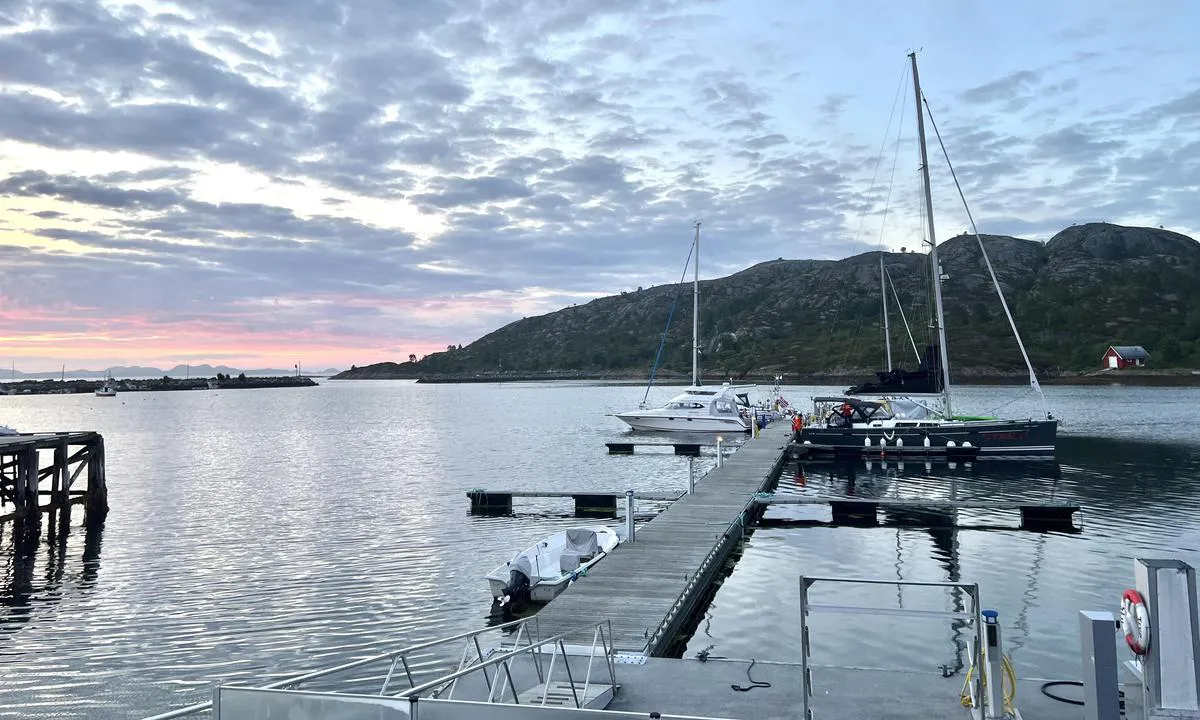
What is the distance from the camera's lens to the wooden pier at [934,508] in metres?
28.6

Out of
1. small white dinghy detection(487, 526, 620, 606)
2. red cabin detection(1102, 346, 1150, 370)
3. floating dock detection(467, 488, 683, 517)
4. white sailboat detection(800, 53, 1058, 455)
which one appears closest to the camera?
small white dinghy detection(487, 526, 620, 606)

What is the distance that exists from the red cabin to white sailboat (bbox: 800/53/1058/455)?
5173 inches

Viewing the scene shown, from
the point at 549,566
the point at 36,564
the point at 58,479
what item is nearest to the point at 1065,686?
the point at 549,566

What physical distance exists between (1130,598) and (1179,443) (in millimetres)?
58427

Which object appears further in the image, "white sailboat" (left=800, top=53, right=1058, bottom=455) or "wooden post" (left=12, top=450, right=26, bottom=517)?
"white sailboat" (left=800, top=53, right=1058, bottom=455)

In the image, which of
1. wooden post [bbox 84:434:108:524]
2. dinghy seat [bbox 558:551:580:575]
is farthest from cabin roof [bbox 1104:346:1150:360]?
wooden post [bbox 84:434:108:524]

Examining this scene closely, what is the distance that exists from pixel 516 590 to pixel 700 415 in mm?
50031

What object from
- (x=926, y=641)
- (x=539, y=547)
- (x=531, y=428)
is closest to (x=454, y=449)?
(x=531, y=428)

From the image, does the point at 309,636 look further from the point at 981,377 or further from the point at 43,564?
the point at 981,377

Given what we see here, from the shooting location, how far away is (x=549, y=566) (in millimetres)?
20266

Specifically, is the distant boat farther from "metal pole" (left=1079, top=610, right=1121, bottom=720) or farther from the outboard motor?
"metal pole" (left=1079, top=610, right=1121, bottom=720)

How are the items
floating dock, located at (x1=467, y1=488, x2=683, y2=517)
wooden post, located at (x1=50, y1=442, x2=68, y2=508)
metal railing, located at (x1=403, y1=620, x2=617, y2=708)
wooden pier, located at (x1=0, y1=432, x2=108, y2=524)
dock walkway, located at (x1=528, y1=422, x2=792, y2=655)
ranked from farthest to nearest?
floating dock, located at (x1=467, y1=488, x2=683, y2=517) < wooden post, located at (x1=50, y1=442, x2=68, y2=508) < wooden pier, located at (x1=0, y1=432, x2=108, y2=524) < dock walkway, located at (x1=528, y1=422, x2=792, y2=655) < metal railing, located at (x1=403, y1=620, x2=617, y2=708)

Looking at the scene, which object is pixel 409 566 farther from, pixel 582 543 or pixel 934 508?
pixel 934 508

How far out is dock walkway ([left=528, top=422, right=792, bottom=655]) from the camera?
14.7 metres
